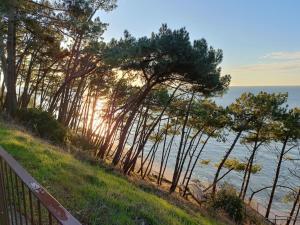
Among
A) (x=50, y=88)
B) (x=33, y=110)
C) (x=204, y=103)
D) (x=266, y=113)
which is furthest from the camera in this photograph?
(x=50, y=88)

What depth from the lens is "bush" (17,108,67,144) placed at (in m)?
12.6

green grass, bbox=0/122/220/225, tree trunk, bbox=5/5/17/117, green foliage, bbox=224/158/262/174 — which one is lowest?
green foliage, bbox=224/158/262/174

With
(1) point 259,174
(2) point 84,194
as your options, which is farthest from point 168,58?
(1) point 259,174

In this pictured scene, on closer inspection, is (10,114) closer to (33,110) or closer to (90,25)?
(33,110)

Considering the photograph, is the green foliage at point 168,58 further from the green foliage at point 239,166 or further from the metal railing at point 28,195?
the metal railing at point 28,195

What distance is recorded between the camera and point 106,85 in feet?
79.2

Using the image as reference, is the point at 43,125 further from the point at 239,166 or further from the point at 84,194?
the point at 239,166

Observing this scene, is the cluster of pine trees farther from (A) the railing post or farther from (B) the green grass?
(A) the railing post

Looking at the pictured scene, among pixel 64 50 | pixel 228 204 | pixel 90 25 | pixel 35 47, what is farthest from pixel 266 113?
pixel 35 47

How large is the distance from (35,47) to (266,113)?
13.3 metres

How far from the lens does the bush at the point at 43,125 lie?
41.2 feet

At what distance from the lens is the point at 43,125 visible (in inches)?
504

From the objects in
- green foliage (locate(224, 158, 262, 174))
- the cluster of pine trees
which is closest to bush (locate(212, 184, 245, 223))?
the cluster of pine trees

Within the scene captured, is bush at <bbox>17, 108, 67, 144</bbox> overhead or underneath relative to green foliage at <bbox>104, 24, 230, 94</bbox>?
underneath
